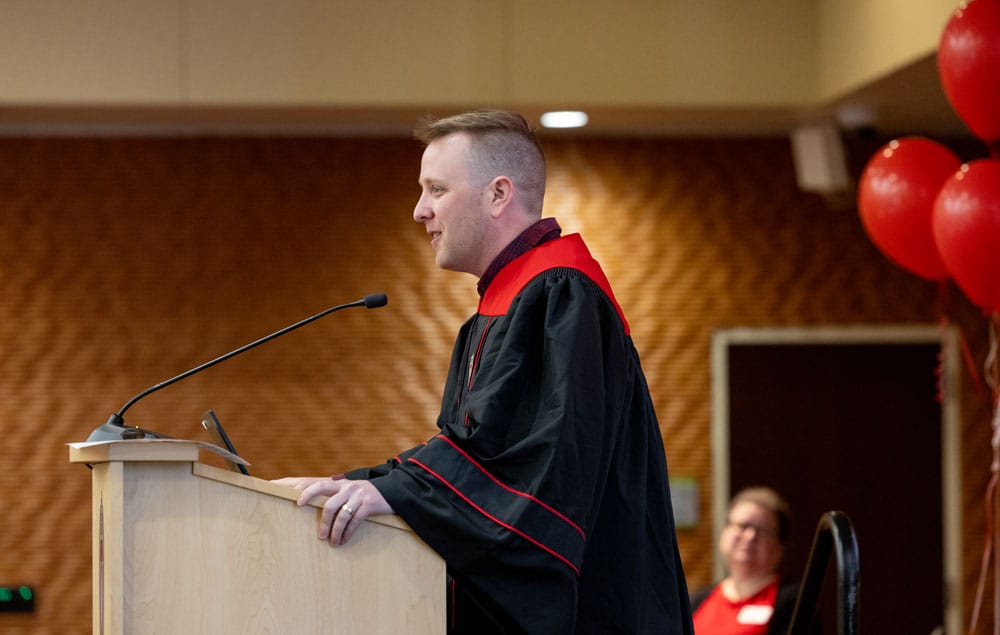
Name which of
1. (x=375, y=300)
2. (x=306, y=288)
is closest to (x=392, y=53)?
(x=306, y=288)

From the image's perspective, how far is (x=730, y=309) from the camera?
18.6ft

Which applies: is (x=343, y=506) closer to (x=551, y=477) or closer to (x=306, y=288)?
(x=551, y=477)

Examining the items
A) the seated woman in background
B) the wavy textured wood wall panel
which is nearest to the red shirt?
the seated woman in background

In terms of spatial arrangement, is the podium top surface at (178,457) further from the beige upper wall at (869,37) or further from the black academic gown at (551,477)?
the beige upper wall at (869,37)

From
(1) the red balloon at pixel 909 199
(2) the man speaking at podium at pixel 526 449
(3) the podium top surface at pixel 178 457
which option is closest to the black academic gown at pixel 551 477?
(2) the man speaking at podium at pixel 526 449

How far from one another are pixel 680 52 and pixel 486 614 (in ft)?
11.5

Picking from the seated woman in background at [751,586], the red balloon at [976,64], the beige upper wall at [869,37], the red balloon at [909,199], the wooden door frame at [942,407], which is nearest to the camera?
the red balloon at [976,64]

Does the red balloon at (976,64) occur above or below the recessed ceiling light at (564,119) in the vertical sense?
below

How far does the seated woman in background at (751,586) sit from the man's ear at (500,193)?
210 cm

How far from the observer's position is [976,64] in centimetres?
329

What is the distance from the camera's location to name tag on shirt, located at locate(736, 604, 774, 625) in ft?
12.3

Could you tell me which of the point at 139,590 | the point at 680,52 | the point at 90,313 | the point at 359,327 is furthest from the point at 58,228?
the point at 139,590

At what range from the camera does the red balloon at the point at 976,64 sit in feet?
10.7

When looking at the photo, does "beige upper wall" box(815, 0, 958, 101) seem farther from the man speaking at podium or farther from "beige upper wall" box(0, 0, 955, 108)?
the man speaking at podium
